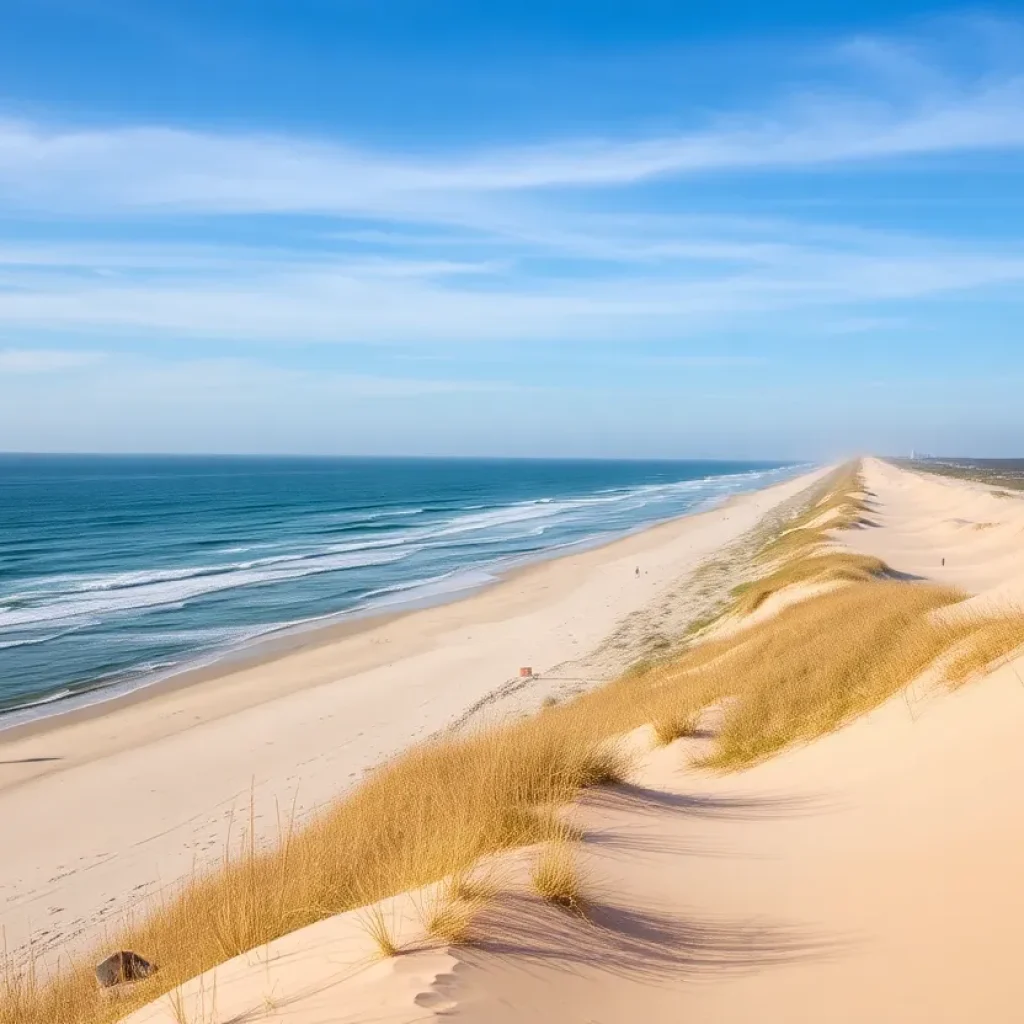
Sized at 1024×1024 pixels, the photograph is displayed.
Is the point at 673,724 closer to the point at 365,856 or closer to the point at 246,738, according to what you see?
the point at 365,856

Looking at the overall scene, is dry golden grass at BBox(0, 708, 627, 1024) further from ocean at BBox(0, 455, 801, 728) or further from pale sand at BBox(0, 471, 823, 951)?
ocean at BBox(0, 455, 801, 728)

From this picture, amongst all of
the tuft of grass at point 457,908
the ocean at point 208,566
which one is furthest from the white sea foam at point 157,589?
the tuft of grass at point 457,908

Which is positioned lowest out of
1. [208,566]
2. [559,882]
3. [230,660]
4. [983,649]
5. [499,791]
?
[230,660]

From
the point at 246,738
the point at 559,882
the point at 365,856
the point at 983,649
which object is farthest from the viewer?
the point at 246,738

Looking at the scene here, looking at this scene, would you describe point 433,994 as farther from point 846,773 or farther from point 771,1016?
point 846,773

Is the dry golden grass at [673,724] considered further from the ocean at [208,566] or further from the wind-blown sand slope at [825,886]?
the ocean at [208,566]

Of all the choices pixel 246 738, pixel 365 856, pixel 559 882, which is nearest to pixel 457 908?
pixel 559 882
